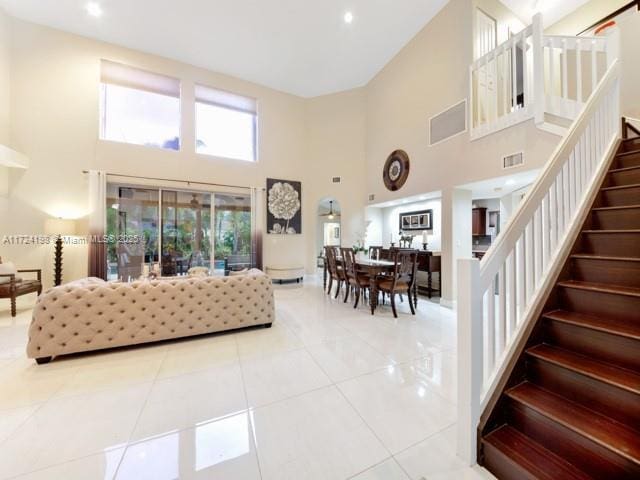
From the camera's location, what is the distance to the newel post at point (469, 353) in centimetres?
129

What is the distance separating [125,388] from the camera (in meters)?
2.01

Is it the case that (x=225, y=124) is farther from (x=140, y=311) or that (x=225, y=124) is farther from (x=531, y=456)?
(x=531, y=456)

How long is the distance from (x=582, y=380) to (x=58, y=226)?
6.76 meters

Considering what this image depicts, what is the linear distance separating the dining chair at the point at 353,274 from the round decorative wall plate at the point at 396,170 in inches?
86.8

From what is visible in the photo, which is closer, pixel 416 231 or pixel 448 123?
pixel 448 123

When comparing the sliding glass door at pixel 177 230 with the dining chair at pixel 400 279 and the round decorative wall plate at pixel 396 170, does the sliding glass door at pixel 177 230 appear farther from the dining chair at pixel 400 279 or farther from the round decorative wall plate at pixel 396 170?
the dining chair at pixel 400 279

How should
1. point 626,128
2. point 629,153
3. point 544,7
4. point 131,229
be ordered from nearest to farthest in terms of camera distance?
point 629,153 → point 626,128 → point 544,7 → point 131,229

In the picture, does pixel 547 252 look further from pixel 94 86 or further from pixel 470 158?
pixel 94 86

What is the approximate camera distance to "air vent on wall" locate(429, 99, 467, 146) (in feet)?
13.3

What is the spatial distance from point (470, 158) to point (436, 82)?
5.66 ft

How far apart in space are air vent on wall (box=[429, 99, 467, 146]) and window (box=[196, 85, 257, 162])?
14.2 ft

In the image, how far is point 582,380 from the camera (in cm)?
124

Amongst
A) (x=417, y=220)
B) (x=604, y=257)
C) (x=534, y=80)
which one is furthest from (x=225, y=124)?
(x=604, y=257)

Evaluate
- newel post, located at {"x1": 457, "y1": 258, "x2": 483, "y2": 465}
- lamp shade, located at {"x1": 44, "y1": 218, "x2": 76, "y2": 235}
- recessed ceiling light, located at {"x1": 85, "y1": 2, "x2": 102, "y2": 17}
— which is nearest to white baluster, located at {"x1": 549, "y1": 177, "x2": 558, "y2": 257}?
newel post, located at {"x1": 457, "y1": 258, "x2": 483, "y2": 465}
